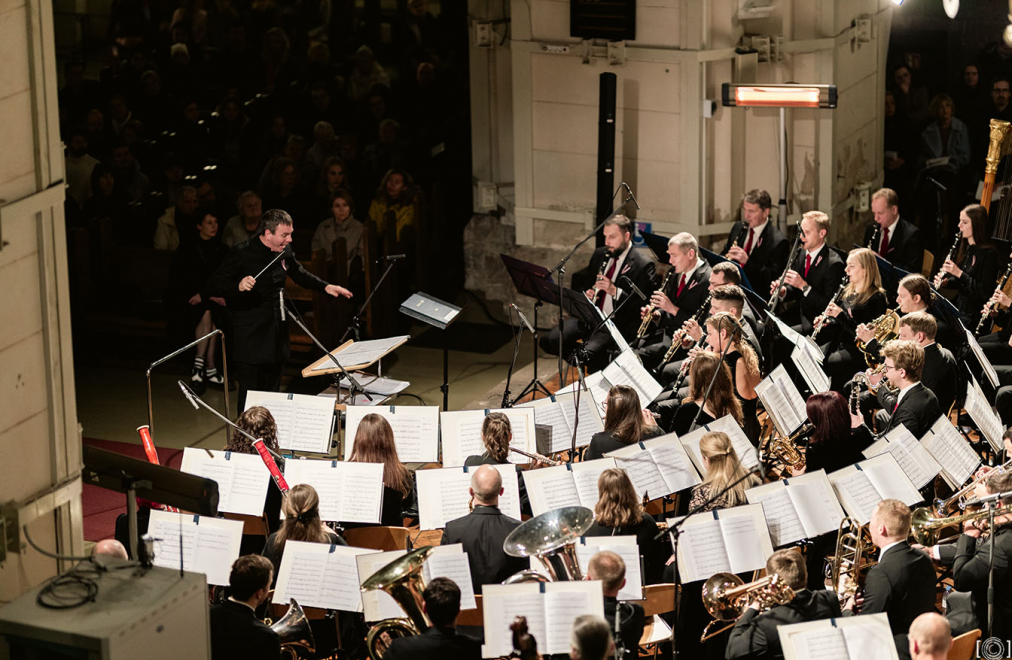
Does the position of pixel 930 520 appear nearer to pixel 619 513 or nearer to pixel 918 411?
pixel 918 411

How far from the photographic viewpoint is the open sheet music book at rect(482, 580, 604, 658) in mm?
5691

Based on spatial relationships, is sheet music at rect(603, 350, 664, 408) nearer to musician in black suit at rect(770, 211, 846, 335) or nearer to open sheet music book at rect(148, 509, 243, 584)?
musician in black suit at rect(770, 211, 846, 335)

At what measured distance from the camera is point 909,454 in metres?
7.00

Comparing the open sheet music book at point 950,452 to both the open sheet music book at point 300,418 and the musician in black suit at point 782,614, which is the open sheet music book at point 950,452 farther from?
the open sheet music book at point 300,418

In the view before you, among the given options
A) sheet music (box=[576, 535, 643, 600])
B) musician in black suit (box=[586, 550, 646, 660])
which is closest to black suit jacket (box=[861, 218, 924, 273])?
sheet music (box=[576, 535, 643, 600])

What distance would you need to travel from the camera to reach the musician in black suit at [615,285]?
984cm

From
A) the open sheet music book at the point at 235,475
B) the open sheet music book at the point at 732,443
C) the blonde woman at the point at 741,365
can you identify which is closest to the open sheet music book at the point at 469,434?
the open sheet music book at the point at 732,443

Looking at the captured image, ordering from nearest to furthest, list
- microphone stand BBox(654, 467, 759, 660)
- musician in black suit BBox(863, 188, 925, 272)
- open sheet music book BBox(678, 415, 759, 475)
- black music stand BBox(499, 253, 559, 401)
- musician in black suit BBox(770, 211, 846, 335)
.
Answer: microphone stand BBox(654, 467, 759, 660), open sheet music book BBox(678, 415, 759, 475), black music stand BBox(499, 253, 559, 401), musician in black suit BBox(770, 211, 846, 335), musician in black suit BBox(863, 188, 925, 272)

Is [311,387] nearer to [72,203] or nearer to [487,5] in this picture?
[72,203]

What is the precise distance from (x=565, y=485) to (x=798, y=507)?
44.7 inches

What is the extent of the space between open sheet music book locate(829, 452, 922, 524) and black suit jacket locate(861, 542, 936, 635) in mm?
607

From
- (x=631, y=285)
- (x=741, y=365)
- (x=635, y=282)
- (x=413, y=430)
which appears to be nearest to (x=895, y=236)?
(x=635, y=282)

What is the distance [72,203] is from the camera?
12.1 meters

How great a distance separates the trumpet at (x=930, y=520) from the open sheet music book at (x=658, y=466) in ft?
3.63
